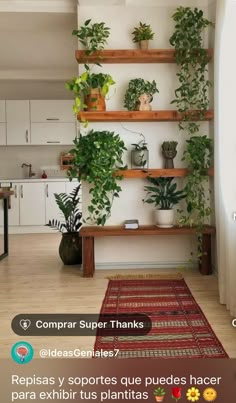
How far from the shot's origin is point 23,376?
83cm

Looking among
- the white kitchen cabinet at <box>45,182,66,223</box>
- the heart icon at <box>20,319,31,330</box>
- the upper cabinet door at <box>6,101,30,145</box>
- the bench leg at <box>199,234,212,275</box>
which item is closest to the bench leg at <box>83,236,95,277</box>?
the bench leg at <box>199,234,212,275</box>

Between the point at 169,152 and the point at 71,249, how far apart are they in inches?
49.9

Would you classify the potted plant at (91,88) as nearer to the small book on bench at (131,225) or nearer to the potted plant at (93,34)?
the potted plant at (93,34)

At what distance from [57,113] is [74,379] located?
19.5ft

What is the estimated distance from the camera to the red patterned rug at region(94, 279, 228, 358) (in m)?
1.65

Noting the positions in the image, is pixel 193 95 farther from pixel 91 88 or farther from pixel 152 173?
pixel 91 88

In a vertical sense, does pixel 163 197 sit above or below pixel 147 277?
above

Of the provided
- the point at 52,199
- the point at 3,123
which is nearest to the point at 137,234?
the point at 52,199

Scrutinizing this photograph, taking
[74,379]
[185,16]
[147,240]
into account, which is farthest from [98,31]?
[74,379]

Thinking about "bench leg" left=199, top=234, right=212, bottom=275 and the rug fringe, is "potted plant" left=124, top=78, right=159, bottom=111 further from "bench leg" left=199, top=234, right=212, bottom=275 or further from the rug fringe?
the rug fringe

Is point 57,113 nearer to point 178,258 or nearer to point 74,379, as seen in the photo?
point 178,258

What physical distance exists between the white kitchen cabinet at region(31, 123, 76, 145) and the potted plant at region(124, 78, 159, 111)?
10.5 feet

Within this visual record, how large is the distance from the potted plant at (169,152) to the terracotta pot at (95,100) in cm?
63

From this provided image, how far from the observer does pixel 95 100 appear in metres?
3.28
